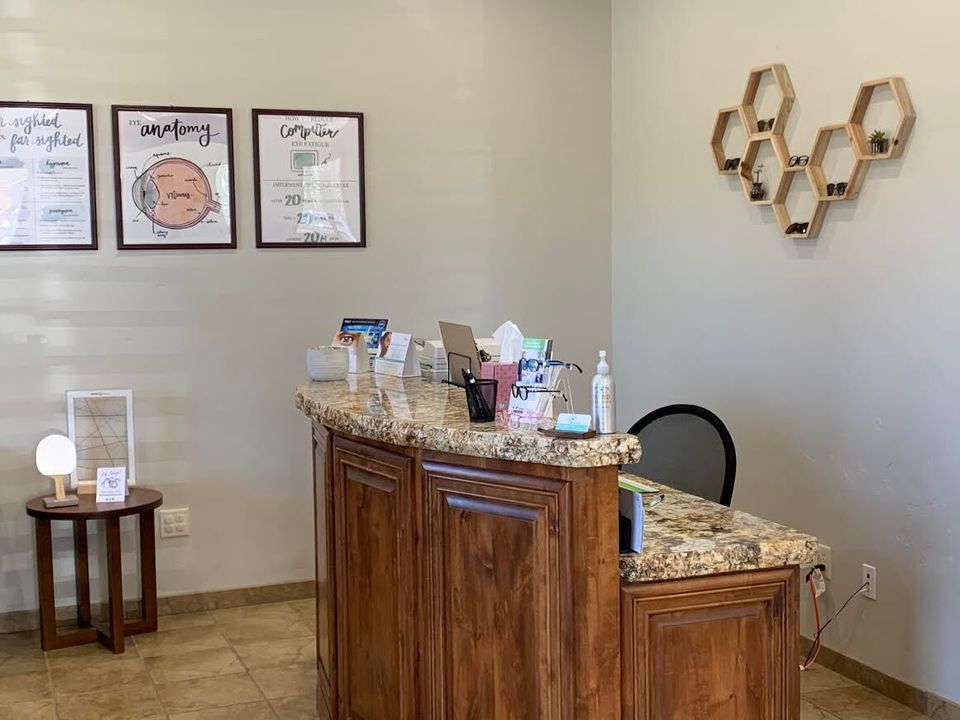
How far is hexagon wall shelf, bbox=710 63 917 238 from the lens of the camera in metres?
3.17

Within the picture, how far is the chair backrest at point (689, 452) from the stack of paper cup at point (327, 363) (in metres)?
0.94

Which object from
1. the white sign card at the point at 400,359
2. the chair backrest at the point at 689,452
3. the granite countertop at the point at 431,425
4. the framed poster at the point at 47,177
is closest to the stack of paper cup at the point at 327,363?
the granite countertop at the point at 431,425

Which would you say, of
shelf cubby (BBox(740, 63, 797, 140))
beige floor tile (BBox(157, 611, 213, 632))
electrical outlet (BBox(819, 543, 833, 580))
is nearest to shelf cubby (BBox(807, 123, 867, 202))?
shelf cubby (BBox(740, 63, 797, 140))

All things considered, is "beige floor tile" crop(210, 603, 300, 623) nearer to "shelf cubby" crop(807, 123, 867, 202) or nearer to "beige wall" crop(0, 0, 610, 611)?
"beige wall" crop(0, 0, 610, 611)

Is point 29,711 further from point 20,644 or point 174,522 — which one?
point 174,522

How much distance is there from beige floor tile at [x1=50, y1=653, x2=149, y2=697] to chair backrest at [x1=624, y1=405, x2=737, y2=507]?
1844 mm

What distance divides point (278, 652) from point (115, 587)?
624 mm

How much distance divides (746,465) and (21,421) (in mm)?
2696

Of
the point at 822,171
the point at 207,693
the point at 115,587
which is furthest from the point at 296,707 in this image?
the point at 822,171

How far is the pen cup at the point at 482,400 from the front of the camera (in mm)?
2357

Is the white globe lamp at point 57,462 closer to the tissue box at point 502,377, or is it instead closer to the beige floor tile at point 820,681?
the tissue box at point 502,377

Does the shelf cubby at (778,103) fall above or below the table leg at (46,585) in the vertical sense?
above

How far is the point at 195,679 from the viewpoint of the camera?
362cm

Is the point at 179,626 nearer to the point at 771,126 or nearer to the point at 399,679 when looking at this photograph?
the point at 399,679
